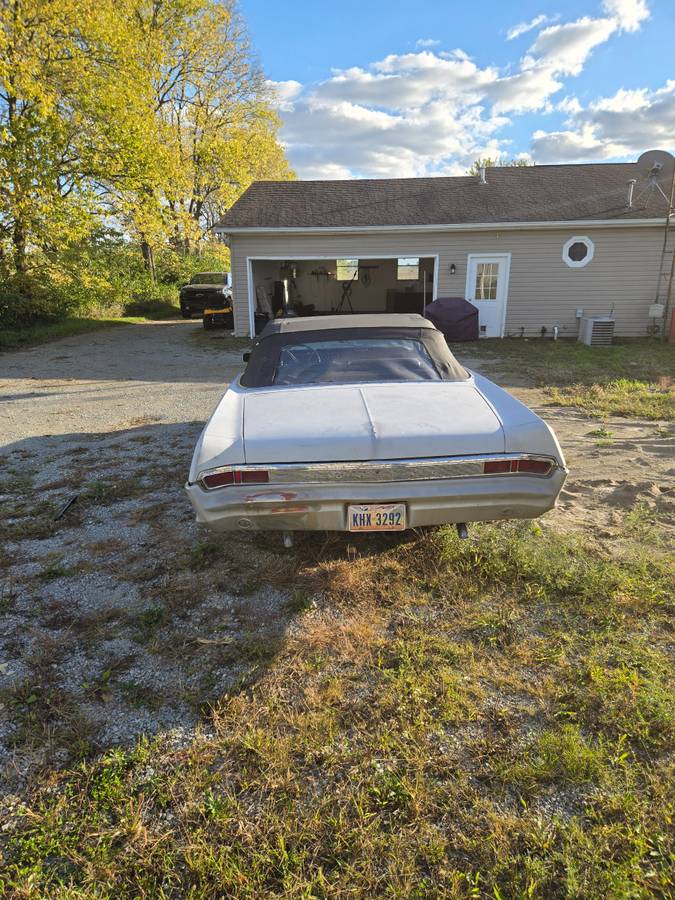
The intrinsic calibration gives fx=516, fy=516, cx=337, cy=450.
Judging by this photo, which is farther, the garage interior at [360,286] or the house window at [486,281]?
the garage interior at [360,286]

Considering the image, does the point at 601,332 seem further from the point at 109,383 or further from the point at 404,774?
the point at 404,774

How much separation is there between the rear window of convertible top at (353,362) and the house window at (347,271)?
1819cm

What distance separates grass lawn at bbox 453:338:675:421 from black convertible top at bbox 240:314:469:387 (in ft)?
12.3

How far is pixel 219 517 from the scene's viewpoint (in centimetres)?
256

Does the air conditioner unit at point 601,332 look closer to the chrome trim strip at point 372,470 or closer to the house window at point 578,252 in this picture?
the house window at point 578,252

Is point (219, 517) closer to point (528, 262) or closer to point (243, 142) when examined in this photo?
point (528, 262)

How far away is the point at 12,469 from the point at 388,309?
17.1 meters

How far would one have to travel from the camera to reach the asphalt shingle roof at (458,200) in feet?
44.7

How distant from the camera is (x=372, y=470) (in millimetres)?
2496

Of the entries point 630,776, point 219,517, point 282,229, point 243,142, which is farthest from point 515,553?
point 243,142

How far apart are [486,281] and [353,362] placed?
1193 cm

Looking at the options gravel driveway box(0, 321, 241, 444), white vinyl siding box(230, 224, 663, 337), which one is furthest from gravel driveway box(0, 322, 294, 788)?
white vinyl siding box(230, 224, 663, 337)

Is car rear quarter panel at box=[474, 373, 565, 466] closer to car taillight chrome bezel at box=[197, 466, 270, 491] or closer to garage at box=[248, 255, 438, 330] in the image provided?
car taillight chrome bezel at box=[197, 466, 270, 491]

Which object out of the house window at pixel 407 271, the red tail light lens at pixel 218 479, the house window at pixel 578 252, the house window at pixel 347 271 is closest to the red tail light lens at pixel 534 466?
the red tail light lens at pixel 218 479
